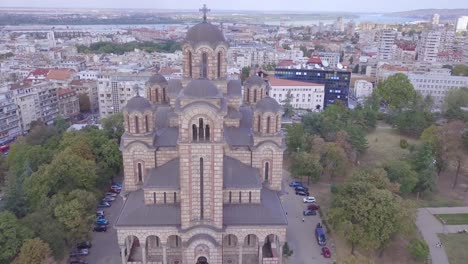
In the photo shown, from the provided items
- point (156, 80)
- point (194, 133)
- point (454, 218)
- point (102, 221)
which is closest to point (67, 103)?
point (102, 221)

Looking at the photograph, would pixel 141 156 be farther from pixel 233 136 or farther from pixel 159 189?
pixel 233 136

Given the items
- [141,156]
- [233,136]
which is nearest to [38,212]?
[141,156]

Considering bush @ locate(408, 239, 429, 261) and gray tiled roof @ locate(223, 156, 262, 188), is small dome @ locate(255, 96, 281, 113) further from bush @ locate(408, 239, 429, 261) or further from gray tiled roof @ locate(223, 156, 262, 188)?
bush @ locate(408, 239, 429, 261)

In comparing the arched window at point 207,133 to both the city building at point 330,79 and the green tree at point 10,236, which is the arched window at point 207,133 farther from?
the city building at point 330,79

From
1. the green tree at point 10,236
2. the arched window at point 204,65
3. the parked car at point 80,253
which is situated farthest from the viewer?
the parked car at point 80,253

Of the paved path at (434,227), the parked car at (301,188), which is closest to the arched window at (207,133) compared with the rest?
the paved path at (434,227)

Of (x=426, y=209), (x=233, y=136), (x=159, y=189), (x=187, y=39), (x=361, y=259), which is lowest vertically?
(x=426, y=209)
